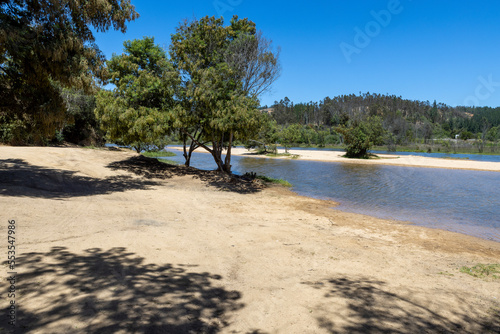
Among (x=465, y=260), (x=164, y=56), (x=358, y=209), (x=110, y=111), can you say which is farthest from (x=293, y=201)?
(x=164, y=56)

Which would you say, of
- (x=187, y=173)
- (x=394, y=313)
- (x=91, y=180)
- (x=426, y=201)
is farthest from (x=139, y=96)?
(x=426, y=201)

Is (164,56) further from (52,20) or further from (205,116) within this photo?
(52,20)

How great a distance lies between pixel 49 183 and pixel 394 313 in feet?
42.5

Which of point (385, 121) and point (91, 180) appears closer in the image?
point (91, 180)

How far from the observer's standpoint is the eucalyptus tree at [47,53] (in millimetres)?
9586

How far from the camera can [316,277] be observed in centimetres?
495

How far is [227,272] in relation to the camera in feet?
15.9

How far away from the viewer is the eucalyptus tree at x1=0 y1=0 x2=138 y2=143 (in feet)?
31.4

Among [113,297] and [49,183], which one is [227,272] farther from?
[49,183]

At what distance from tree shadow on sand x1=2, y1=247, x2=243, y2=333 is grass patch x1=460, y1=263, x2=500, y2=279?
5.02 meters

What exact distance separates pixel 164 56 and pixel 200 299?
17.0 metres

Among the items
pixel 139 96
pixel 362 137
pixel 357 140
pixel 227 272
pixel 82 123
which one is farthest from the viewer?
pixel 357 140

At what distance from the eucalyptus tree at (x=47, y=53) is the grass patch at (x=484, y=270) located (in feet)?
42.5

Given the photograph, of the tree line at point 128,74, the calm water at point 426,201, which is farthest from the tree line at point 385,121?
the tree line at point 128,74
